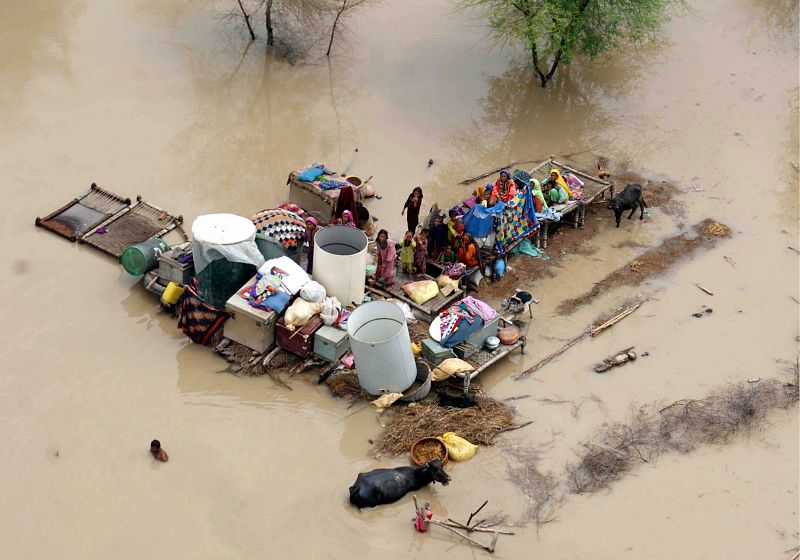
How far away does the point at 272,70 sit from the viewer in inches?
634

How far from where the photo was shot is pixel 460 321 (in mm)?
10555

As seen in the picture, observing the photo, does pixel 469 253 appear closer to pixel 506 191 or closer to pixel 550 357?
pixel 506 191

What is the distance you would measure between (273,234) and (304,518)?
3.64 metres

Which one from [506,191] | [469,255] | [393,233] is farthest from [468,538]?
[393,233]

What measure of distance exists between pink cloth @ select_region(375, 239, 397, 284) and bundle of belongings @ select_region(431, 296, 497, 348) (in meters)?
0.91

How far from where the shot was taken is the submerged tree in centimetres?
1477

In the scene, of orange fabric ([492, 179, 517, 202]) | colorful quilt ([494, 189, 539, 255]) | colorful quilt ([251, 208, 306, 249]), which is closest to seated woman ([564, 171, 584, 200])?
colorful quilt ([494, 189, 539, 255])

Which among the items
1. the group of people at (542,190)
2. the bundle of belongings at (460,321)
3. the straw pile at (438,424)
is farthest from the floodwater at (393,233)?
the group of people at (542,190)

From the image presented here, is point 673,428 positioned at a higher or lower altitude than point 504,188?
lower

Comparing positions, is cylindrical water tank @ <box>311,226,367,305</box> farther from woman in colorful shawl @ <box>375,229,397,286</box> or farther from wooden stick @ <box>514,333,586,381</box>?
wooden stick @ <box>514,333,586,381</box>

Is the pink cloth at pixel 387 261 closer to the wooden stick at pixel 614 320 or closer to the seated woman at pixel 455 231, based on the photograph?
the seated woman at pixel 455 231

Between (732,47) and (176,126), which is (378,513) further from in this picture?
(732,47)

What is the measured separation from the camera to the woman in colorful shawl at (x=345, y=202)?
11962mm

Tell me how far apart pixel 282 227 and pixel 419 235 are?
5.41ft
